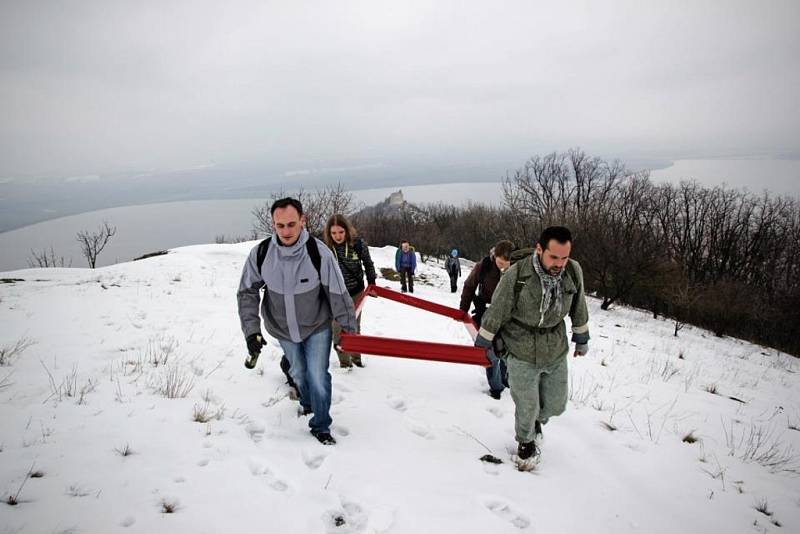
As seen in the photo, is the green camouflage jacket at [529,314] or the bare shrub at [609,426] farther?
the bare shrub at [609,426]

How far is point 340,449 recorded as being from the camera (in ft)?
11.1

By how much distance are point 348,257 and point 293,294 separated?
1968 millimetres

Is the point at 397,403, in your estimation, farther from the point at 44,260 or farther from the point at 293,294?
the point at 44,260

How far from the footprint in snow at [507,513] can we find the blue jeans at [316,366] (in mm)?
1632

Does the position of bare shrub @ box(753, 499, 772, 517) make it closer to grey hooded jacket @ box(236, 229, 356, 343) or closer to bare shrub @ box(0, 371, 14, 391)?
grey hooded jacket @ box(236, 229, 356, 343)

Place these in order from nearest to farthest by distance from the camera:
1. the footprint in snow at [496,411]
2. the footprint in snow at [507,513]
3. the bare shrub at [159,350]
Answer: the footprint in snow at [507,513]
the footprint in snow at [496,411]
the bare shrub at [159,350]

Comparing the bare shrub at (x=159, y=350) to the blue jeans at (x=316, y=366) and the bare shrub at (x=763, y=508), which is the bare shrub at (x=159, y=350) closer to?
the blue jeans at (x=316, y=366)

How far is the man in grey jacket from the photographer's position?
10.6 feet

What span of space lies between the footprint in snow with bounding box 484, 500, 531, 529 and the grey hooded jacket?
1.90 metres

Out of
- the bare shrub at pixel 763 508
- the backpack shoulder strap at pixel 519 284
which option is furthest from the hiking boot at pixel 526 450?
the bare shrub at pixel 763 508

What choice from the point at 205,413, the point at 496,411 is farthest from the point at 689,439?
the point at 205,413

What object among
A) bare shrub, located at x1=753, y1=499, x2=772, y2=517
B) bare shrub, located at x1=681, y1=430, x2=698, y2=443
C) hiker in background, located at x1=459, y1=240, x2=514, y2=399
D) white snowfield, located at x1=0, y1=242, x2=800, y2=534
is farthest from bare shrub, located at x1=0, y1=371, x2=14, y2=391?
bare shrub, located at x1=681, y1=430, x2=698, y2=443

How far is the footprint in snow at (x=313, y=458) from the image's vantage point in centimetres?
316

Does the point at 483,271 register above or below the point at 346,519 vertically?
above
